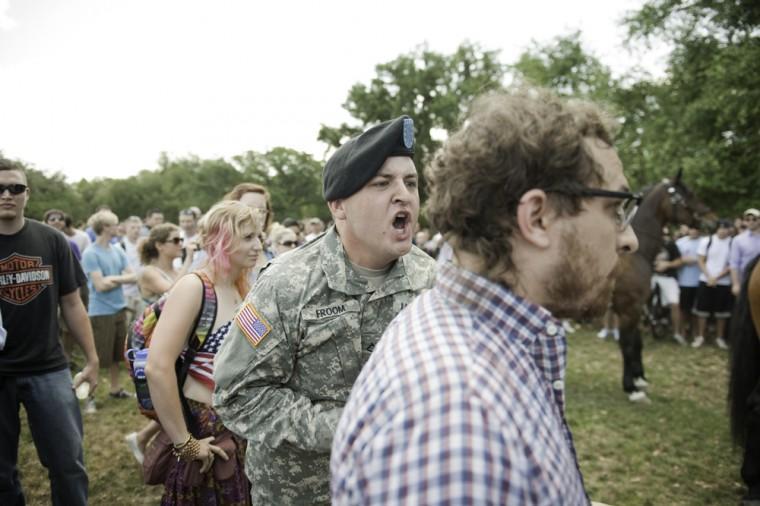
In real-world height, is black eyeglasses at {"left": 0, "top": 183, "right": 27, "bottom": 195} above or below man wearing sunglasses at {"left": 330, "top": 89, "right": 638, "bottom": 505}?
above

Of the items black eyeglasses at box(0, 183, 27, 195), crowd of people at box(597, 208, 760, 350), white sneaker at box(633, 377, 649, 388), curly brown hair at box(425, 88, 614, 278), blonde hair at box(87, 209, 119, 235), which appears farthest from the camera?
crowd of people at box(597, 208, 760, 350)

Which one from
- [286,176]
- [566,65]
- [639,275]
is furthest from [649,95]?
[286,176]

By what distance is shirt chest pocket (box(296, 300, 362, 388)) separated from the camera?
1.96 meters

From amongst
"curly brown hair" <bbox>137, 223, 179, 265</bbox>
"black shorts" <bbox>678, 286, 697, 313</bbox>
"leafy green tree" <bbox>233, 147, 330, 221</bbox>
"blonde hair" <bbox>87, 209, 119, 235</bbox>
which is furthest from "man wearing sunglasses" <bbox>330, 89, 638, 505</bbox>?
"leafy green tree" <bbox>233, 147, 330, 221</bbox>

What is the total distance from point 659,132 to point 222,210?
66.6 ft

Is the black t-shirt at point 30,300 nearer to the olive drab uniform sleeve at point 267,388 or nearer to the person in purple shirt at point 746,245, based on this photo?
the olive drab uniform sleeve at point 267,388

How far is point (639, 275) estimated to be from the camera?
22.0 ft

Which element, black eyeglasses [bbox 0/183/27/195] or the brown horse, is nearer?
black eyeglasses [bbox 0/183/27/195]

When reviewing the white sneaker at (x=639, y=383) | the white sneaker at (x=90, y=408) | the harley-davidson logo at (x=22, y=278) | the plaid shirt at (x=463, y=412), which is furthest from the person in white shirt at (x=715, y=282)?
the harley-davidson logo at (x=22, y=278)

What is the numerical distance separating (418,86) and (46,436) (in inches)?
1625

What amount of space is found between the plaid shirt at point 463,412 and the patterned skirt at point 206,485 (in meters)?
1.87

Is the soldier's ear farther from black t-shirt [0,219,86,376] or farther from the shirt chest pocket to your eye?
black t-shirt [0,219,86,376]

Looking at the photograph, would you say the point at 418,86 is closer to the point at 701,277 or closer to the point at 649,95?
the point at 649,95

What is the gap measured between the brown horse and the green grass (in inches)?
15.9
